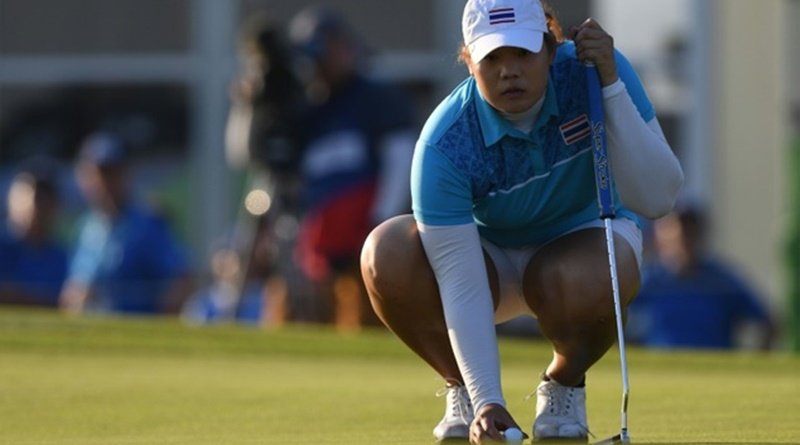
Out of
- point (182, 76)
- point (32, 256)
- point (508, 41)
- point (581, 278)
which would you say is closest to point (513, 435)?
point (581, 278)

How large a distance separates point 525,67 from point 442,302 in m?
0.64

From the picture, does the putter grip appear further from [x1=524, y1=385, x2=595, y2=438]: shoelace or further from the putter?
[x1=524, y1=385, x2=595, y2=438]: shoelace

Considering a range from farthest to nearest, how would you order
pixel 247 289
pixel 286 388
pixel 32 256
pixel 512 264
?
pixel 32 256, pixel 247 289, pixel 286 388, pixel 512 264

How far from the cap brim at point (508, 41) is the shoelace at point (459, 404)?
871 mm

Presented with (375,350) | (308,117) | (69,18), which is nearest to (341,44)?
(308,117)

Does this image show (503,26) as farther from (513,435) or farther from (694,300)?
(694,300)

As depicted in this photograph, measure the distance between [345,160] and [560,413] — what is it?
20.7 ft

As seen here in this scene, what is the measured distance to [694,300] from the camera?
445 inches

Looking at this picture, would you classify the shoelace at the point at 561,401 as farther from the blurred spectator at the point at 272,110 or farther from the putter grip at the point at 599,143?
the blurred spectator at the point at 272,110

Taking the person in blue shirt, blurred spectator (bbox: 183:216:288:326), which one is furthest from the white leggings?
blurred spectator (bbox: 183:216:288:326)

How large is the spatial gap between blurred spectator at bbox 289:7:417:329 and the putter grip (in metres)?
6.04

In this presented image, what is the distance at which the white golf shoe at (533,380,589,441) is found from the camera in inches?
203

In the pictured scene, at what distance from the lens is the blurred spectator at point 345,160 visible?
1123 cm

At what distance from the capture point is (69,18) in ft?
53.6
